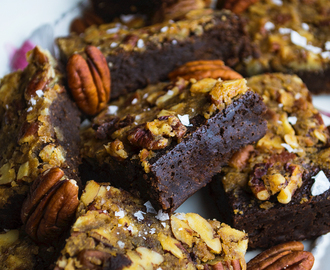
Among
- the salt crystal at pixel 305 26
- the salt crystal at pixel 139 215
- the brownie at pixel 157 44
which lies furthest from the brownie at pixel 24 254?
the salt crystal at pixel 305 26

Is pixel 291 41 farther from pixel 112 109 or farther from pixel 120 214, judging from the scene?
pixel 120 214

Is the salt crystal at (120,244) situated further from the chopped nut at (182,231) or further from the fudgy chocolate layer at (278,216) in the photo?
the fudgy chocolate layer at (278,216)

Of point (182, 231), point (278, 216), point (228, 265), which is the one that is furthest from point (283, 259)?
point (182, 231)

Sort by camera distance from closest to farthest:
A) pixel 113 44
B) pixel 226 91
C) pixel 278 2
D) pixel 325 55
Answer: pixel 226 91 < pixel 113 44 < pixel 325 55 < pixel 278 2

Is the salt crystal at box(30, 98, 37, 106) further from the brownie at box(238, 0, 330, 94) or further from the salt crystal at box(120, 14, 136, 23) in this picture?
the brownie at box(238, 0, 330, 94)

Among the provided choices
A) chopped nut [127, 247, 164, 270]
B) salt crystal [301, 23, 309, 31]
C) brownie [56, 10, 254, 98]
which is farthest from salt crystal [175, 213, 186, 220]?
salt crystal [301, 23, 309, 31]

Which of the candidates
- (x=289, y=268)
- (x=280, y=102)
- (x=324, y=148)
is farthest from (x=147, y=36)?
(x=289, y=268)
